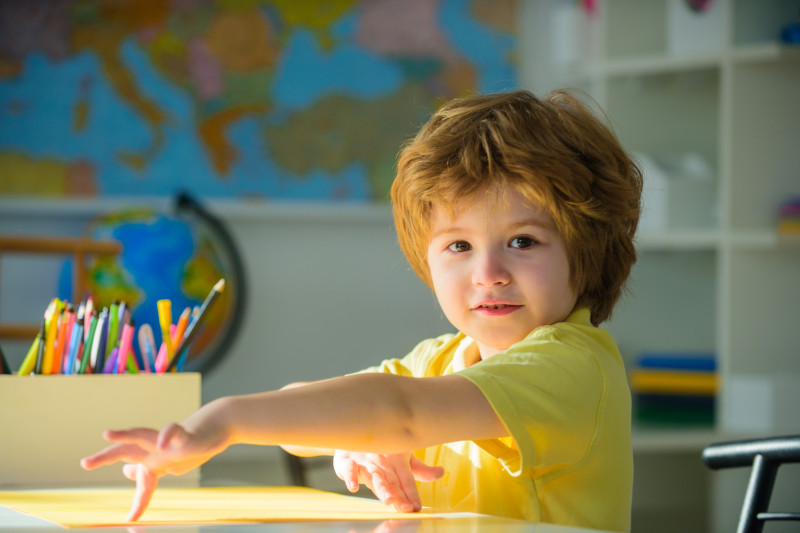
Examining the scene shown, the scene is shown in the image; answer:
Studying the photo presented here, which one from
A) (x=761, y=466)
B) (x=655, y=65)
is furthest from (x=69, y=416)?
(x=655, y=65)

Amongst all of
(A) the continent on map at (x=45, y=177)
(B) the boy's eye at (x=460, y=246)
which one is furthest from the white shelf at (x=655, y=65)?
(B) the boy's eye at (x=460, y=246)

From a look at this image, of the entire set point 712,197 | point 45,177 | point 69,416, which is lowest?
point 69,416

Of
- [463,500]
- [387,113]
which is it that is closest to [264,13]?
[387,113]

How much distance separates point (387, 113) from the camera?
2840 millimetres

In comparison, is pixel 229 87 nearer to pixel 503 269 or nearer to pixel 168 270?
pixel 168 270

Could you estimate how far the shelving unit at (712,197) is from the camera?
94.0 inches

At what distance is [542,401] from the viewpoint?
0.60 metres

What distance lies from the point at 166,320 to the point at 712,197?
2.04 metres

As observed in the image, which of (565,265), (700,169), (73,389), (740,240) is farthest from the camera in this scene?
(700,169)

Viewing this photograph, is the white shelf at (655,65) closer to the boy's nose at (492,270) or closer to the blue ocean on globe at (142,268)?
the blue ocean on globe at (142,268)

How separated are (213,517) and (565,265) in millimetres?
307

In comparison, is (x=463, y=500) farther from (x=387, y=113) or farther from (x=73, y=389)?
(x=387, y=113)

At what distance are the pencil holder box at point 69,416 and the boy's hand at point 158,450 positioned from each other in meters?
0.35

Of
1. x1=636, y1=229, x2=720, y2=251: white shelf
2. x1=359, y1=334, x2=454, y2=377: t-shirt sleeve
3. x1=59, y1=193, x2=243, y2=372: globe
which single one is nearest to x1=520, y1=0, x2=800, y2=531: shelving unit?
x1=636, y1=229, x2=720, y2=251: white shelf
